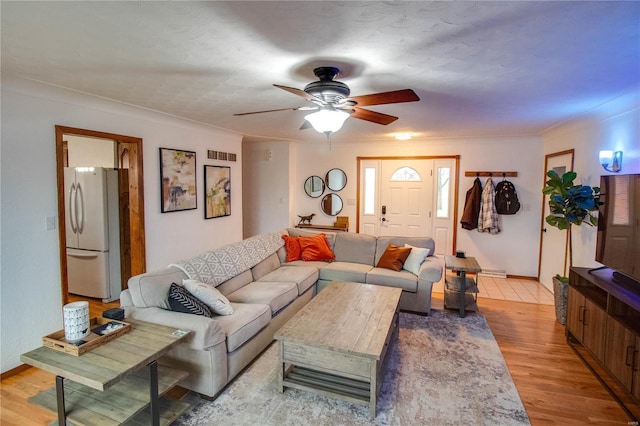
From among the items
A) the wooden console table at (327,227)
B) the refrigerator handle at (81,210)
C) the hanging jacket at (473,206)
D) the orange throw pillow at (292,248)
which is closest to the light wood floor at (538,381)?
the refrigerator handle at (81,210)

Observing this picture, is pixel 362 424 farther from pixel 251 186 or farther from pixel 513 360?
pixel 251 186

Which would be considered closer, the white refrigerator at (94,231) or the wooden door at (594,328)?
the wooden door at (594,328)

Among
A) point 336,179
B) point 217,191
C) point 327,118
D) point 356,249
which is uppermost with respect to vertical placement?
point 327,118

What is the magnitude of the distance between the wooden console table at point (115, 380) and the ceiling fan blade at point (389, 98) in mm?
1989

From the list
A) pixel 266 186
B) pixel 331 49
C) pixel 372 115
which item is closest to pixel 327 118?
pixel 372 115

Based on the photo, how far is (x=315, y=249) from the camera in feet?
15.3

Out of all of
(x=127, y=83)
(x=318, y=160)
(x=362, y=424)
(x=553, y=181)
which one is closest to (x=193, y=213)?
(x=127, y=83)

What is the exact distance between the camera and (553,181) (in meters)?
3.56

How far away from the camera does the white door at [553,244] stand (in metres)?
4.43

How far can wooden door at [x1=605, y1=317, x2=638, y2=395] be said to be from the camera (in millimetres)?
2234

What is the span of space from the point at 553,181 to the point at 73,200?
5.71 meters

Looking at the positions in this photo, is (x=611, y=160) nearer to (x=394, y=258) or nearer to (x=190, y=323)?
(x=394, y=258)

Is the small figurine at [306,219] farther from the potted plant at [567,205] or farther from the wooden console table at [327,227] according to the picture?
the potted plant at [567,205]

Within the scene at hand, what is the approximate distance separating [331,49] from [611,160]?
308 cm
